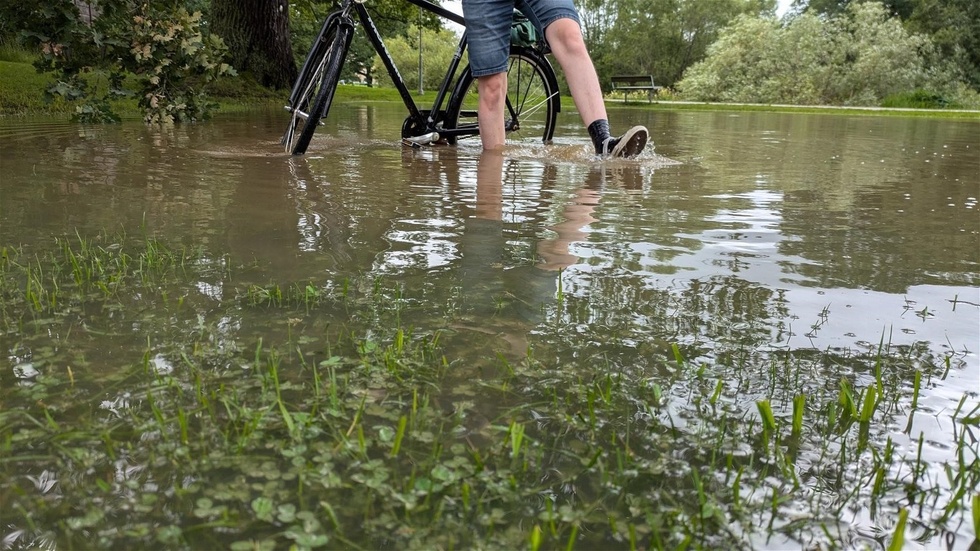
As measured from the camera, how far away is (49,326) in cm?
178

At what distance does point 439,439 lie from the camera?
1.33 meters

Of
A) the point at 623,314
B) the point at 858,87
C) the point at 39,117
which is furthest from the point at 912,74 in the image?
the point at 623,314

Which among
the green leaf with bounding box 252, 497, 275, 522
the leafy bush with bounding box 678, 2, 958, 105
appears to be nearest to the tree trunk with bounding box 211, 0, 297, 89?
the green leaf with bounding box 252, 497, 275, 522

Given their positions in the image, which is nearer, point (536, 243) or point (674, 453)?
point (674, 453)

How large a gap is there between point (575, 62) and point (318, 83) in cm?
181

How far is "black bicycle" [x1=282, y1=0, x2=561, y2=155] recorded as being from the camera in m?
5.40

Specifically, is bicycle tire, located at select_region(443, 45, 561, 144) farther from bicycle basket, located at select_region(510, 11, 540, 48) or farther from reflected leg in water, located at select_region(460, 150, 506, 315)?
reflected leg in water, located at select_region(460, 150, 506, 315)

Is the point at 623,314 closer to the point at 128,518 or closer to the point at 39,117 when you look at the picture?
the point at 128,518

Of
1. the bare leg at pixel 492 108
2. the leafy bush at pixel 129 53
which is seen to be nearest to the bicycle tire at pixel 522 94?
the bare leg at pixel 492 108

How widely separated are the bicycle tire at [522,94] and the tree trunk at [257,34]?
28.7 feet

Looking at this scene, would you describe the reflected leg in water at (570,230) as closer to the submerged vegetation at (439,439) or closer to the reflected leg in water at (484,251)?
the reflected leg in water at (484,251)

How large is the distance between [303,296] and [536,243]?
0.99 metres

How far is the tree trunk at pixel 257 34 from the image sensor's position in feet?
46.1

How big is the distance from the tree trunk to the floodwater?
30.5 ft
